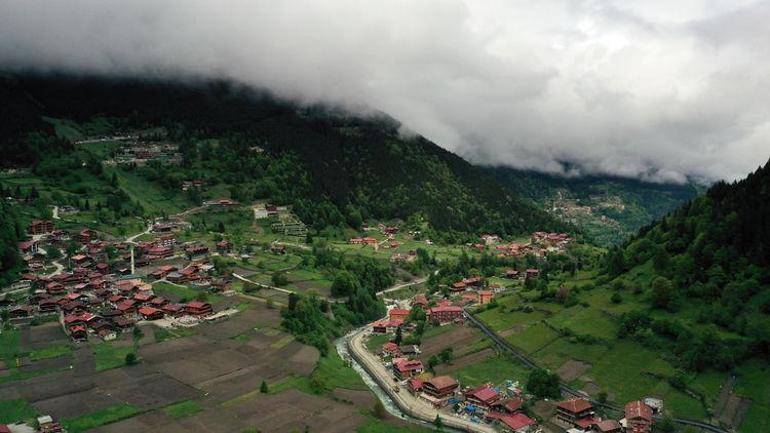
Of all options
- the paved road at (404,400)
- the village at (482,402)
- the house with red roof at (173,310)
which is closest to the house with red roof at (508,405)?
the village at (482,402)

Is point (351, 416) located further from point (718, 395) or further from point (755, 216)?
point (755, 216)

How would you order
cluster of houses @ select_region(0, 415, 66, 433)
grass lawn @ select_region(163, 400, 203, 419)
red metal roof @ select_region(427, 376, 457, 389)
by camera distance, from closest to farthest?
cluster of houses @ select_region(0, 415, 66, 433) → grass lawn @ select_region(163, 400, 203, 419) → red metal roof @ select_region(427, 376, 457, 389)

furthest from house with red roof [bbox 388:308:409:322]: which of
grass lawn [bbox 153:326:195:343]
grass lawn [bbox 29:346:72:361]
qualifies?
grass lawn [bbox 29:346:72:361]

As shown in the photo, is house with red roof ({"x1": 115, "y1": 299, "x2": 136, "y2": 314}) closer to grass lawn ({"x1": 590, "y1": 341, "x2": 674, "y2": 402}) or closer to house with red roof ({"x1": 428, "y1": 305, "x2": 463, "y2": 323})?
house with red roof ({"x1": 428, "y1": 305, "x2": 463, "y2": 323})

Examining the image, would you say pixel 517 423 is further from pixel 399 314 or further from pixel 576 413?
pixel 399 314

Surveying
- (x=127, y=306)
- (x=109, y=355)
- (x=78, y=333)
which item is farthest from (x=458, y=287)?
(x=78, y=333)

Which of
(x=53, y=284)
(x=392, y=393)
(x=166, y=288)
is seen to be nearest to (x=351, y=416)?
(x=392, y=393)

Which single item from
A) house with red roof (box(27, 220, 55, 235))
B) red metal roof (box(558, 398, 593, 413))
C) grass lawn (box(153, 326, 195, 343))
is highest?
house with red roof (box(27, 220, 55, 235))

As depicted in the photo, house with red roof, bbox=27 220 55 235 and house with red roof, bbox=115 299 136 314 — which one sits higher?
house with red roof, bbox=27 220 55 235
